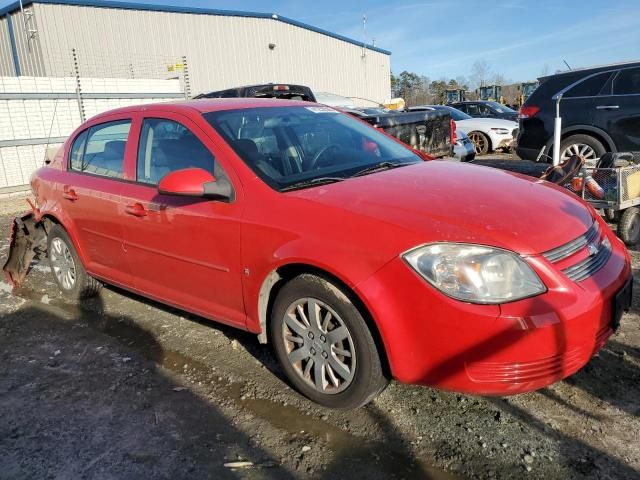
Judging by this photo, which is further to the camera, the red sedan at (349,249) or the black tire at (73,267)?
the black tire at (73,267)

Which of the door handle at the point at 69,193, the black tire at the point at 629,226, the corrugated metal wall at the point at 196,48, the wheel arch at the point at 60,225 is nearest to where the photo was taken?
the door handle at the point at 69,193

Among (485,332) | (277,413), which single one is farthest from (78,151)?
(485,332)

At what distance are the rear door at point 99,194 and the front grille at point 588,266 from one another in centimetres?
290

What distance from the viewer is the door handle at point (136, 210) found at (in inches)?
142

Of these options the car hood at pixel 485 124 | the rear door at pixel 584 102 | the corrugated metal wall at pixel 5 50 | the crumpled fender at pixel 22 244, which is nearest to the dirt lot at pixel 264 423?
the crumpled fender at pixel 22 244

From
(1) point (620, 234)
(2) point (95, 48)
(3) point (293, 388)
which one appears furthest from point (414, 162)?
(2) point (95, 48)

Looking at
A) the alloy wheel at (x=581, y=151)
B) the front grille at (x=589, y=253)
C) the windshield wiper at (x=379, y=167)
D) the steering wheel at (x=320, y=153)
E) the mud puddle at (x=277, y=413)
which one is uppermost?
the steering wheel at (x=320, y=153)

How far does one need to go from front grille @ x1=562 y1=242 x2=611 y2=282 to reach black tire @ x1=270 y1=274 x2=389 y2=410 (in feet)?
3.19

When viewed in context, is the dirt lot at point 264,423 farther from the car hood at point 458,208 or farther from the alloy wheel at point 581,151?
the alloy wheel at point 581,151

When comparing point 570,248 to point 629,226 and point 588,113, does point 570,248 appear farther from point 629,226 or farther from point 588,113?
point 588,113

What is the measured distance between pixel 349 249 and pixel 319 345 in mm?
589

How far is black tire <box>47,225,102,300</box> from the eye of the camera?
15.3 ft

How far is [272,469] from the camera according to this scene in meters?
2.46

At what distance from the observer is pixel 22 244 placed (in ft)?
17.4
